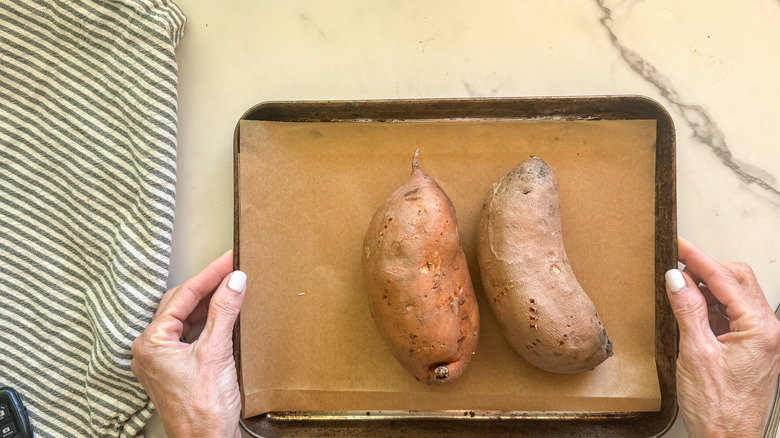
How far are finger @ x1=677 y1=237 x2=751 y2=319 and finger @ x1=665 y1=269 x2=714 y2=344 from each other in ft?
0.16

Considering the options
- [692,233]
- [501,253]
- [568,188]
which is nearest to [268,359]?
[501,253]

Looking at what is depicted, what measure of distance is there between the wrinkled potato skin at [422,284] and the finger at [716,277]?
0.44 metres

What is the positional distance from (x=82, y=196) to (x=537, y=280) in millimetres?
938

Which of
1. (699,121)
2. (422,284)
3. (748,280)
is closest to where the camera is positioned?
(422,284)

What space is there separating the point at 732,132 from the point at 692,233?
238 millimetres

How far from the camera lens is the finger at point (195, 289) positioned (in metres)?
1.05

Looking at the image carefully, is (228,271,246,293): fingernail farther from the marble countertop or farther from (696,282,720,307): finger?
(696,282,720,307): finger

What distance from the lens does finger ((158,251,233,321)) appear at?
3.44 ft

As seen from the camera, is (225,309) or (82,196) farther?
(82,196)

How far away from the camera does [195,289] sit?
1.07 m

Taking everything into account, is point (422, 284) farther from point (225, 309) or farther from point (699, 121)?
point (699, 121)

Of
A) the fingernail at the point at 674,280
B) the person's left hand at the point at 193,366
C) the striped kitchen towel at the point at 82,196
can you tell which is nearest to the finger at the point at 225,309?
the person's left hand at the point at 193,366

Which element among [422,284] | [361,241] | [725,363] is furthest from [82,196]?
[725,363]

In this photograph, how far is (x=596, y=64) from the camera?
1.17 meters
